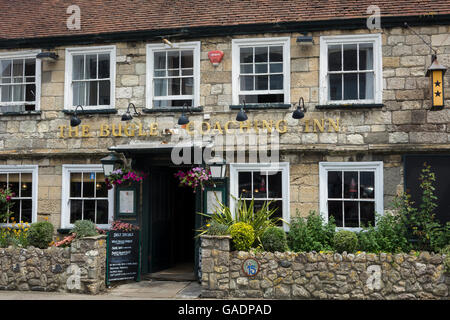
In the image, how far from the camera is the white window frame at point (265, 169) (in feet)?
33.6

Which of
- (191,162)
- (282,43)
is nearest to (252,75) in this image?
(282,43)

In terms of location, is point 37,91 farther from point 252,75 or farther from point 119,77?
point 252,75

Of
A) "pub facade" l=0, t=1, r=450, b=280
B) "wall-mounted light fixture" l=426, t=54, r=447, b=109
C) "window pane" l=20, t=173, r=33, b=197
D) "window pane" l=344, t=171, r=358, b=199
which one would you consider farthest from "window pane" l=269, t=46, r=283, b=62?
"window pane" l=20, t=173, r=33, b=197

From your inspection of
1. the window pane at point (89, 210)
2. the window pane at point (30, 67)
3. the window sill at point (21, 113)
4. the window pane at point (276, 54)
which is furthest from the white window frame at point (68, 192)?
the window pane at point (276, 54)

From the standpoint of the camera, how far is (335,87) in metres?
10.4

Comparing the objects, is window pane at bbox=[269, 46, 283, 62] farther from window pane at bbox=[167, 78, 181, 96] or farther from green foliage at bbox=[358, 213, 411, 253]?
green foliage at bbox=[358, 213, 411, 253]

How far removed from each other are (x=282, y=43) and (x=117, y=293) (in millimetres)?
6382

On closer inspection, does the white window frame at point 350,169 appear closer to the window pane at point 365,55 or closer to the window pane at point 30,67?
the window pane at point 365,55

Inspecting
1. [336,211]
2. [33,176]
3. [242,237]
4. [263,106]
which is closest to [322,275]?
[242,237]

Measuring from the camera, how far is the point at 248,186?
1052 centimetres

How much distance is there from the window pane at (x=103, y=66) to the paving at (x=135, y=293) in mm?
4967

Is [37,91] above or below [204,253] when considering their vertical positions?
above

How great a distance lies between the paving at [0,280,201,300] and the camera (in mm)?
8859

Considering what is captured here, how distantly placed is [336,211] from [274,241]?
1987 mm
